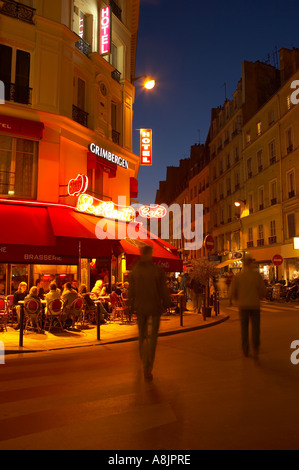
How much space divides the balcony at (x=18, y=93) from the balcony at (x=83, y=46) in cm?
373

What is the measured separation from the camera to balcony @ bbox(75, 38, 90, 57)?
663 inches

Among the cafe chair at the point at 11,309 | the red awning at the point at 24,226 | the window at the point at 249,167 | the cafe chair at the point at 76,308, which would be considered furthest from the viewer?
the window at the point at 249,167

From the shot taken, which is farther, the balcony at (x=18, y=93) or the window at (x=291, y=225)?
the window at (x=291, y=225)

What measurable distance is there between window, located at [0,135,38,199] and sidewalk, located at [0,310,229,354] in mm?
4799

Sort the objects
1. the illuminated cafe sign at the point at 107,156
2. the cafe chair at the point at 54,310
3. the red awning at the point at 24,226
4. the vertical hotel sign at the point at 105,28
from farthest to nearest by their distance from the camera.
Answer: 1. the vertical hotel sign at the point at 105,28
2. the illuminated cafe sign at the point at 107,156
3. the red awning at the point at 24,226
4. the cafe chair at the point at 54,310

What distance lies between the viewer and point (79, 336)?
421 inches

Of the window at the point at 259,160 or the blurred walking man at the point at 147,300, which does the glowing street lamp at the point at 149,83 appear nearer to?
the blurred walking man at the point at 147,300

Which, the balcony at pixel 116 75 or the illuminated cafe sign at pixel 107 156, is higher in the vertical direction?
the balcony at pixel 116 75

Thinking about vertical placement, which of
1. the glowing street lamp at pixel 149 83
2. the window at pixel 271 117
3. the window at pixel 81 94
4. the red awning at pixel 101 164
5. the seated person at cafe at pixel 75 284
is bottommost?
the seated person at cafe at pixel 75 284

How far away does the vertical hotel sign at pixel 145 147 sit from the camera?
21906 millimetres

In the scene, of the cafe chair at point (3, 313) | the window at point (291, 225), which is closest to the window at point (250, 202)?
the window at point (291, 225)

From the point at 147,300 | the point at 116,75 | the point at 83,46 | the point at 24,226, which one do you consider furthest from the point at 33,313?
the point at 116,75

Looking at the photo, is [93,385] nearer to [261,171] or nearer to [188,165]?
[261,171]

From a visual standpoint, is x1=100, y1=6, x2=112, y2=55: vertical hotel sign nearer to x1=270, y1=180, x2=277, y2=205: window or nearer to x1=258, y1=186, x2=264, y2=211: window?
x1=270, y1=180, x2=277, y2=205: window
